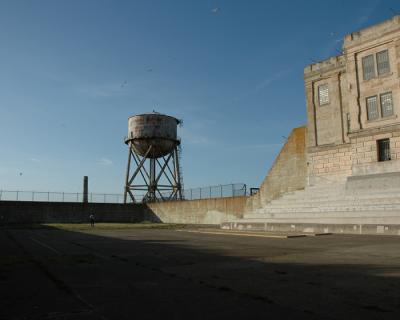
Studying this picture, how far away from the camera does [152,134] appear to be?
52.5 meters

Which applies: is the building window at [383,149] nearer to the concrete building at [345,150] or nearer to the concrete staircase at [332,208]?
the concrete building at [345,150]

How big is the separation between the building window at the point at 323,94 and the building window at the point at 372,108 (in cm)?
390

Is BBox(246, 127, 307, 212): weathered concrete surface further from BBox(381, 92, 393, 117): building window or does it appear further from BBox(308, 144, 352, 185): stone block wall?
BBox(381, 92, 393, 117): building window

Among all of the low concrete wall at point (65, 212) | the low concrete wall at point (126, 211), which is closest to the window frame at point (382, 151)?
the low concrete wall at point (126, 211)

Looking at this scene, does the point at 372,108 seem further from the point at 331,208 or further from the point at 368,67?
the point at 331,208

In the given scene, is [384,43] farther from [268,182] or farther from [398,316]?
[398,316]

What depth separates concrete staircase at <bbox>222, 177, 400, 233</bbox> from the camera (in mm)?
19859

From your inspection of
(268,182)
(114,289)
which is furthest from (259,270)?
(268,182)

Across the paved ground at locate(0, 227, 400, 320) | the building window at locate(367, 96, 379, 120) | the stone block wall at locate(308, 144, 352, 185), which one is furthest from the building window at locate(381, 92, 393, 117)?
the paved ground at locate(0, 227, 400, 320)

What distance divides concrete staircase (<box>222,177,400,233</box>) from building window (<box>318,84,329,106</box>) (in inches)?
256

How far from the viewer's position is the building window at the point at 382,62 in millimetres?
25828

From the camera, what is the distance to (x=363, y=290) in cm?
526

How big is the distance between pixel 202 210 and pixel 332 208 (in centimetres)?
1638

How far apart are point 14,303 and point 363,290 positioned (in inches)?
172
